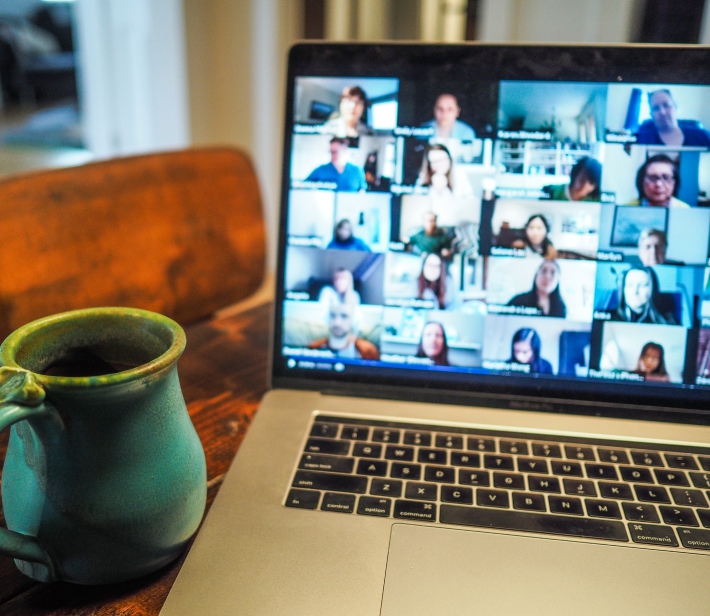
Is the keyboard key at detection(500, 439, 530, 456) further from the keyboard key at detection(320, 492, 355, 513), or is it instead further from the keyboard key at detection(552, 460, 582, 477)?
the keyboard key at detection(320, 492, 355, 513)

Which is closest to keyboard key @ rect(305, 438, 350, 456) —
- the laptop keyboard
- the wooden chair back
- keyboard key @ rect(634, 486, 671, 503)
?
the laptop keyboard

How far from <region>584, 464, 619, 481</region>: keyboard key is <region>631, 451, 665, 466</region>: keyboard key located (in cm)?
2

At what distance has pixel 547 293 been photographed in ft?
1.80

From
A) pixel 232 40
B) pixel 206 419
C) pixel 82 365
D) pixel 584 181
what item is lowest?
pixel 206 419

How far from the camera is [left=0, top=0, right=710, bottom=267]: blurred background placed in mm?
1756

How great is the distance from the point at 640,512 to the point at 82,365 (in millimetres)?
373

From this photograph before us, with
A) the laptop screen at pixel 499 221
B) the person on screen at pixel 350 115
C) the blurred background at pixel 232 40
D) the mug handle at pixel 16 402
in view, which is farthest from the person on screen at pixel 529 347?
the blurred background at pixel 232 40

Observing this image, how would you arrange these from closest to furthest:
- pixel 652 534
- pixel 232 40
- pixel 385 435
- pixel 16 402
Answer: pixel 16 402 → pixel 652 534 → pixel 385 435 → pixel 232 40

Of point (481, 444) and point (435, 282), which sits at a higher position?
point (435, 282)

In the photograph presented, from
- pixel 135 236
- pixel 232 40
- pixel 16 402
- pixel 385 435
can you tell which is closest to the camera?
pixel 16 402

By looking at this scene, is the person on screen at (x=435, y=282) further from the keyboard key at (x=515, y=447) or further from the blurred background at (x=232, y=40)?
the blurred background at (x=232, y=40)

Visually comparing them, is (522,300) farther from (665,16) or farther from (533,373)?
(665,16)

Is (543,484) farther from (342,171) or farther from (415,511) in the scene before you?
(342,171)

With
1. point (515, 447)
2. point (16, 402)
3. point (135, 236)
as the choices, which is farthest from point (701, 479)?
point (135, 236)
